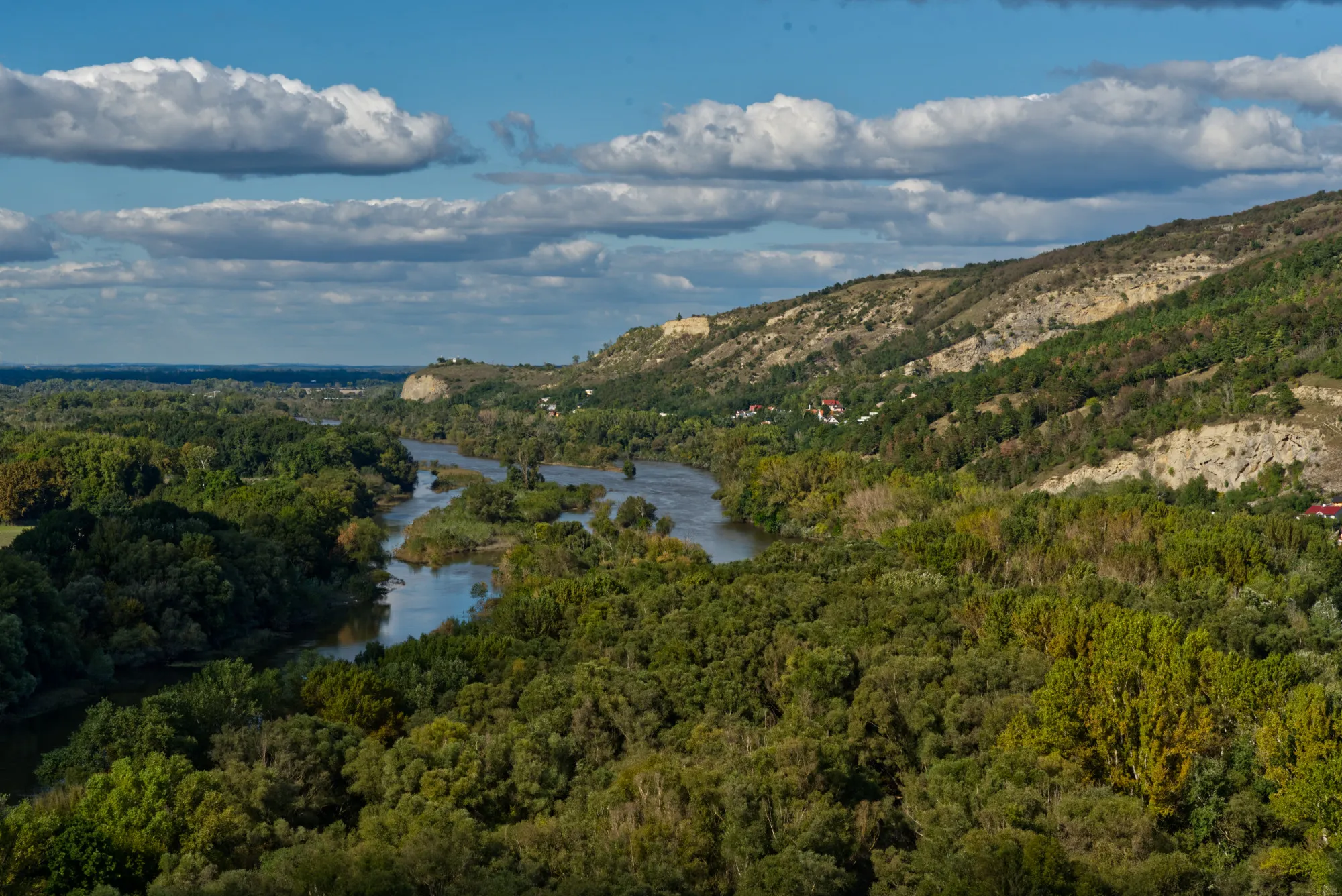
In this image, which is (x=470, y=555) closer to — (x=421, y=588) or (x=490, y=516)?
(x=490, y=516)

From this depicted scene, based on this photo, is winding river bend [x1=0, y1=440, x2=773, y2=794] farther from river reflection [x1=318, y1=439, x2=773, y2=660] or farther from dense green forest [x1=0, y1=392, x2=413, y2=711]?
dense green forest [x1=0, y1=392, x2=413, y2=711]

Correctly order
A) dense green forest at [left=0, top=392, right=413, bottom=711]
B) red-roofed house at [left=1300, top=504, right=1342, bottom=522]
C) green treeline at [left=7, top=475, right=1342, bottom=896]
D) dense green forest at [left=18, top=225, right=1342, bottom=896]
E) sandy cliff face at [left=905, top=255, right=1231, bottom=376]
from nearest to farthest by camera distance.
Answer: green treeline at [left=7, top=475, right=1342, bottom=896] → dense green forest at [left=18, top=225, right=1342, bottom=896] → dense green forest at [left=0, top=392, right=413, bottom=711] → red-roofed house at [left=1300, top=504, right=1342, bottom=522] → sandy cliff face at [left=905, top=255, right=1231, bottom=376]

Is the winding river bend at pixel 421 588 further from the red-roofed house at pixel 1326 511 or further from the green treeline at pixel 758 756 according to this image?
the red-roofed house at pixel 1326 511

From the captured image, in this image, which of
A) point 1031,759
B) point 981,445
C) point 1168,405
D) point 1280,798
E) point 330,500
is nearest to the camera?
point 1280,798

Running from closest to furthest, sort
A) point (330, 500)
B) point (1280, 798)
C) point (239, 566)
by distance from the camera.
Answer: point (1280, 798) → point (239, 566) → point (330, 500)

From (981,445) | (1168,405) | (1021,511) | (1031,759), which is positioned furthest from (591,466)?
(1031,759)

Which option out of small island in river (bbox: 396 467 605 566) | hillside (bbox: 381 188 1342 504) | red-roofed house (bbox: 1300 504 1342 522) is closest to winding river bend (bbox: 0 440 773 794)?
small island in river (bbox: 396 467 605 566)

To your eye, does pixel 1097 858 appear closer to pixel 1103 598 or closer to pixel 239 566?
pixel 1103 598
